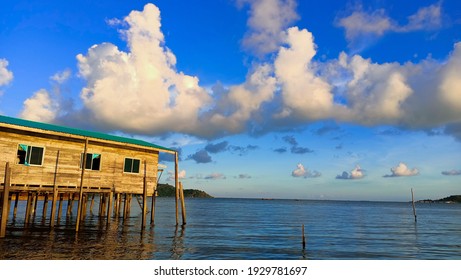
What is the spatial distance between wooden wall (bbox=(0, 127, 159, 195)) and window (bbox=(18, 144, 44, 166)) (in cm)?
27

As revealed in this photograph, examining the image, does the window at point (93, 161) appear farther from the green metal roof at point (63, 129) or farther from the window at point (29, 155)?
the window at point (29, 155)

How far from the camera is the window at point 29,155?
2495 centimetres

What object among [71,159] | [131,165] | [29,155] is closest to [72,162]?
[71,159]

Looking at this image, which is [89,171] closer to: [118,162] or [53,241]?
[118,162]

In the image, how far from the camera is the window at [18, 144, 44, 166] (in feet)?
81.9

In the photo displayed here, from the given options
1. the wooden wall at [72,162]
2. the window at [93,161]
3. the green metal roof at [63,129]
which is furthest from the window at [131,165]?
the window at [93,161]

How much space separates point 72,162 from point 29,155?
9.97 ft

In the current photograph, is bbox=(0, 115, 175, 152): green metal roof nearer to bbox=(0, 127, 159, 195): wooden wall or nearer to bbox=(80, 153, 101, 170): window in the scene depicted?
bbox=(0, 127, 159, 195): wooden wall

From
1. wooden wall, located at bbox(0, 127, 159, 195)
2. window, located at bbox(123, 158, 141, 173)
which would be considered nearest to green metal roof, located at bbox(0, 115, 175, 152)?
wooden wall, located at bbox(0, 127, 159, 195)

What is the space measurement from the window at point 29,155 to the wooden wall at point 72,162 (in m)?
0.27

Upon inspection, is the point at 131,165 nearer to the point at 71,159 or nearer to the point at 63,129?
the point at 71,159
